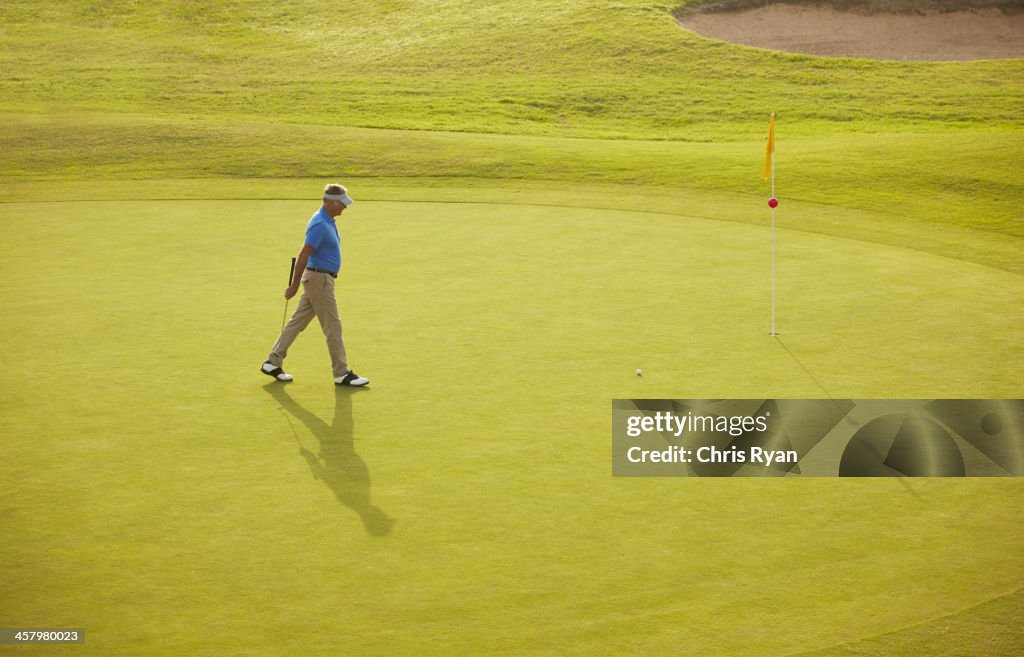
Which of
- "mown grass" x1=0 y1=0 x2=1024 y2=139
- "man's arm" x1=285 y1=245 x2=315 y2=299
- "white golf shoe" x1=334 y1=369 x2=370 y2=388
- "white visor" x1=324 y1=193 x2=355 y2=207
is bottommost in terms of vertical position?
"white golf shoe" x1=334 y1=369 x2=370 y2=388

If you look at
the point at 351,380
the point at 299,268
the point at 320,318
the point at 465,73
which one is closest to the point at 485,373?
the point at 351,380

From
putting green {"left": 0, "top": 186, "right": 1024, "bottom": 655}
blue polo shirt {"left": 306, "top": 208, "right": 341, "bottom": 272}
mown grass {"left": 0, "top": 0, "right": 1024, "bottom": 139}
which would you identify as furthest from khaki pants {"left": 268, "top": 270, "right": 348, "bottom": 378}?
mown grass {"left": 0, "top": 0, "right": 1024, "bottom": 139}

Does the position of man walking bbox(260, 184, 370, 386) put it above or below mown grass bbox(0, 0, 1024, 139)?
below

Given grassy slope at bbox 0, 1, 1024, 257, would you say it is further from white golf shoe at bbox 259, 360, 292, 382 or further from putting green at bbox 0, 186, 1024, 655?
white golf shoe at bbox 259, 360, 292, 382

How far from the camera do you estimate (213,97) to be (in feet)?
107

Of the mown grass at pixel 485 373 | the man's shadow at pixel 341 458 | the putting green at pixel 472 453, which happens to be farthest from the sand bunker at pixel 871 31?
the man's shadow at pixel 341 458

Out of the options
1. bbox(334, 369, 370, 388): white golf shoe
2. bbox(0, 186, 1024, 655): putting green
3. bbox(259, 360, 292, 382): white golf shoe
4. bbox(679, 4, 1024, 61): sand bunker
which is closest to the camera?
bbox(0, 186, 1024, 655): putting green

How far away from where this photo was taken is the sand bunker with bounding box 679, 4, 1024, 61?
3881 centimetres

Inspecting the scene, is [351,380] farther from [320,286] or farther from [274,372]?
[320,286]

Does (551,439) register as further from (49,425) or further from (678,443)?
(49,425)

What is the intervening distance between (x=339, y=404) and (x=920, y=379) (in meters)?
5.40

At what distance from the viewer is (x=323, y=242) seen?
11.7m

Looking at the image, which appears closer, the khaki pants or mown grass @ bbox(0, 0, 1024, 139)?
the khaki pants

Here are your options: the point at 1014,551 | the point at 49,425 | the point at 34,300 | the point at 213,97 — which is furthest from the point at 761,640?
the point at 213,97
